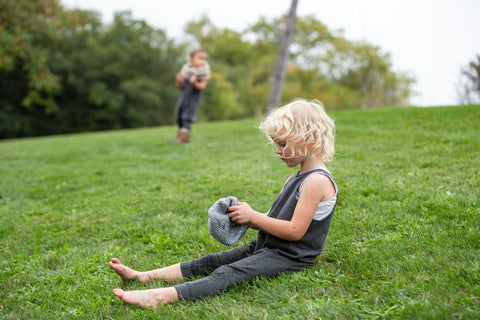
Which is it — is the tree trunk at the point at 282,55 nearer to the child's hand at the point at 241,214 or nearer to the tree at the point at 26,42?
the child's hand at the point at 241,214

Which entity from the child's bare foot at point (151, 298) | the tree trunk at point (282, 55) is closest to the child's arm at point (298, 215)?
the child's bare foot at point (151, 298)

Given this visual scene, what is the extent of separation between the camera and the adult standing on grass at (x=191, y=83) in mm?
8641

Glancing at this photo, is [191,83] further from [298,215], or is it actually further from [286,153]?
[298,215]

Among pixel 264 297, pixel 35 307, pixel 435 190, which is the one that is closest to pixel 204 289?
pixel 264 297

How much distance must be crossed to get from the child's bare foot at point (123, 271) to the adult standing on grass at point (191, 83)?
6.21m

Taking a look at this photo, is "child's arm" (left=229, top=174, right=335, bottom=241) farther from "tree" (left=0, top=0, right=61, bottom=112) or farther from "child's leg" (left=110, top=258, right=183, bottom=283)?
"tree" (left=0, top=0, right=61, bottom=112)

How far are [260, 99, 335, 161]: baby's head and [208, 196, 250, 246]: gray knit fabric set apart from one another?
1.84 ft

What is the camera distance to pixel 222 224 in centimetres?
254

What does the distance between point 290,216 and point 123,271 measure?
1285mm

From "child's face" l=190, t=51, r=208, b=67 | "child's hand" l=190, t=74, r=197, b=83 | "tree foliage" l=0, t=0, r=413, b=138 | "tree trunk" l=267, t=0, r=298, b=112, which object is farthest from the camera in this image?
→ "tree foliage" l=0, t=0, r=413, b=138

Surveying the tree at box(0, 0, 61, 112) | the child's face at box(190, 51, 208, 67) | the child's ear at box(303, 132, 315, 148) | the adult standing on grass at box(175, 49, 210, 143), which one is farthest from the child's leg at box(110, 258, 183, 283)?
the tree at box(0, 0, 61, 112)

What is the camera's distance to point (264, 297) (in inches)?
95.4

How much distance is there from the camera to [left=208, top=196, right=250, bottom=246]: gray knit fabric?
8.32ft

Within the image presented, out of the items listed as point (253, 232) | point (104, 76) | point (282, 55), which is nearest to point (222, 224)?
point (253, 232)
